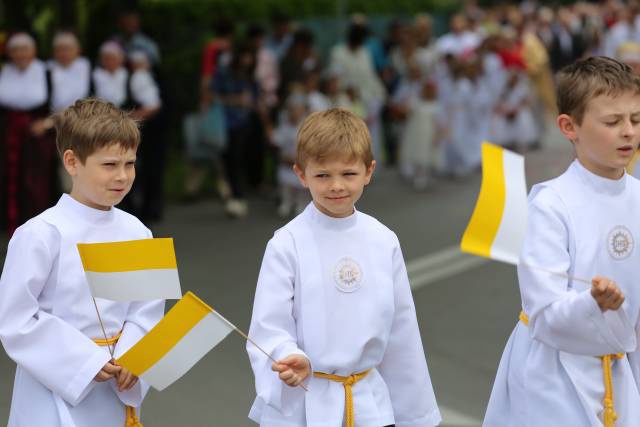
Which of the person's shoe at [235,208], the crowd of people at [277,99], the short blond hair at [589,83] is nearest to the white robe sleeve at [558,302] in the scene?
the short blond hair at [589,83]

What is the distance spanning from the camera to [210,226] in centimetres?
1170

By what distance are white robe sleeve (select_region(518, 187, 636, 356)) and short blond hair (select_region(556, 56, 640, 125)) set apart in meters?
0.30

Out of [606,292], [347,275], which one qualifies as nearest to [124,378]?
[347,275]

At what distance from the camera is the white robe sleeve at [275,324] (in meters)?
3.89

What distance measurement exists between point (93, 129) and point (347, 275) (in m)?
0.93

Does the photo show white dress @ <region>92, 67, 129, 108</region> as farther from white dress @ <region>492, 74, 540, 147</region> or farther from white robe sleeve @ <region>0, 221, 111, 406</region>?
white dress @ <region>492, 74, 540, 147</region>

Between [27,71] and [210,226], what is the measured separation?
7.82 feet

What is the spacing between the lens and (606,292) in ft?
12.2

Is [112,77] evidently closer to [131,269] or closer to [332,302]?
[131,269]

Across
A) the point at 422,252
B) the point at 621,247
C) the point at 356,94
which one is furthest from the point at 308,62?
the point at 621,247

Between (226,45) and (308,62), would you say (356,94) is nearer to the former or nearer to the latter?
(308,62)

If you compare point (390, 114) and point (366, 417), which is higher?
point (366, 417)

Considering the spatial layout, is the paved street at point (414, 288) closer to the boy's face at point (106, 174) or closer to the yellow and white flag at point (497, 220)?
the boy's face at point (106, 174)

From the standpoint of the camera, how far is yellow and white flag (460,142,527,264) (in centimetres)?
391
